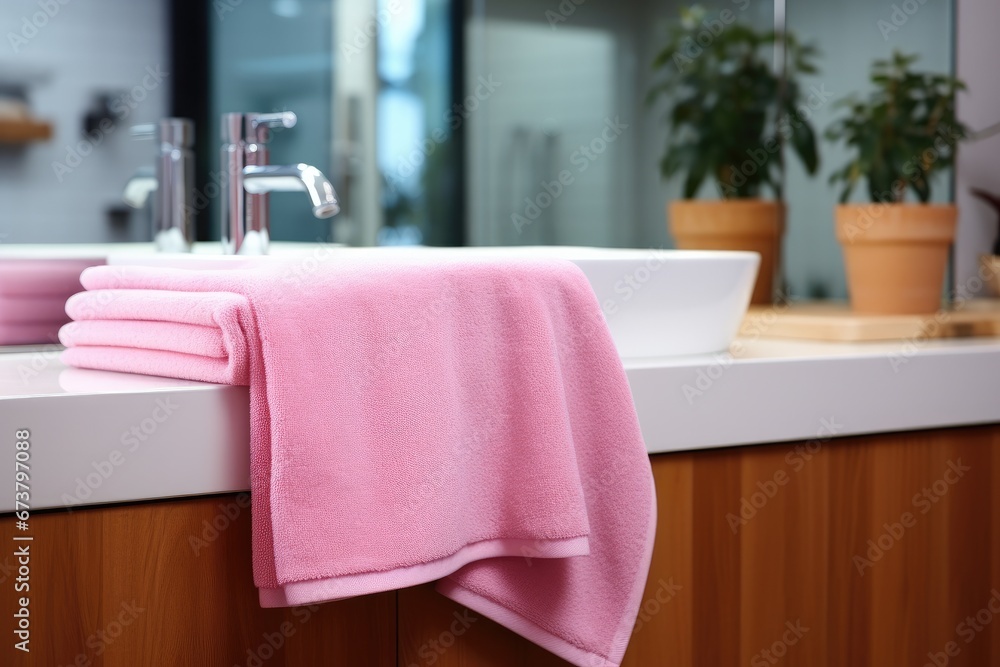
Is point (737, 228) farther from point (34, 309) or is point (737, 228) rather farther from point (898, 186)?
point (34, 309)

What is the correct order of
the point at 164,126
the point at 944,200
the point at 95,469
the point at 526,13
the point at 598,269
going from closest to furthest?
the point at 95,469
the point at 598,269
the point at 164,126
the point at 944,200
the point at 526,13

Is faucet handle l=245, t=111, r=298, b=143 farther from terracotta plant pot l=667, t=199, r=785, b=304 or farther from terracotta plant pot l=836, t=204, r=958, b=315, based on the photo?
terracotta plant pot l=836, t=204, r=958, b=315

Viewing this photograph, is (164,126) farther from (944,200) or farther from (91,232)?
(944,200)

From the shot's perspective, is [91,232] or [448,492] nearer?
[448,492]

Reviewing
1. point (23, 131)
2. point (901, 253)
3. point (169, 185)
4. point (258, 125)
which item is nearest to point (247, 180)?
point (258, 125)

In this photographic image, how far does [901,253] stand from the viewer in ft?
4.30

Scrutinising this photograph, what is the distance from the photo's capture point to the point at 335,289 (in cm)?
73

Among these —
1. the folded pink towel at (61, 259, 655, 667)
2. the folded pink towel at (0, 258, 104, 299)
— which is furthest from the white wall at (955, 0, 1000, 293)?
the folded pink towel at (0, 258, 104, 299)

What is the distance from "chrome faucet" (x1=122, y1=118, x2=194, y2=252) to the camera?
1.22 m

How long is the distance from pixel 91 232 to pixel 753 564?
1189 millimetres

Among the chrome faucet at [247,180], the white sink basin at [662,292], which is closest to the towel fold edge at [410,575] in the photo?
the white sink basin at [662,292]

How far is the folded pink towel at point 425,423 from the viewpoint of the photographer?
701 millimetres

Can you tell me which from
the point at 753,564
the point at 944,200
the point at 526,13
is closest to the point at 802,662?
the point at 753,564

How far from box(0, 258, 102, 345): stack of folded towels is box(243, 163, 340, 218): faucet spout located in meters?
0.20
